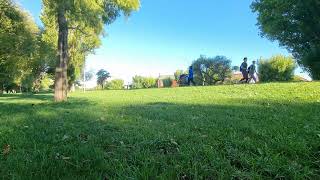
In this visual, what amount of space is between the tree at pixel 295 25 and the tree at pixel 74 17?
1767 centimetres

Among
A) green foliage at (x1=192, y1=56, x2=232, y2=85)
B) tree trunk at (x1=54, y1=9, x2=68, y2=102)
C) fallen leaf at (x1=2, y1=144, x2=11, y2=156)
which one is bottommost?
fallen leaf at (x1=2, y1=144, x2=11, y2=156)

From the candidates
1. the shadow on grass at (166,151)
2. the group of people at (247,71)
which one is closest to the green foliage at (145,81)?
the group of people at (247,71)

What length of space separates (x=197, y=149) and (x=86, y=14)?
12450 millimetres

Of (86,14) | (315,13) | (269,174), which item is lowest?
(269,174)

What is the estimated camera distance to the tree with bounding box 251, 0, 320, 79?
3121 centimetres

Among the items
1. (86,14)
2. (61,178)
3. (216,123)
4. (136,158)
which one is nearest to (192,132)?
(216,123)

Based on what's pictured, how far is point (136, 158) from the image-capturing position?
4.13 m

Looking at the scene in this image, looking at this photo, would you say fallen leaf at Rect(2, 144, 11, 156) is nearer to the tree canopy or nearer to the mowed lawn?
the mowed lawn

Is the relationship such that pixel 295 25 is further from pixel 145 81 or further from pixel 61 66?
pixel 145 81

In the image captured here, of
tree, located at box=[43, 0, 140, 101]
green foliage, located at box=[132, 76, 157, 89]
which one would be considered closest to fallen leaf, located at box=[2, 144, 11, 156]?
tree, located at box=[43, 0, 140, 101]

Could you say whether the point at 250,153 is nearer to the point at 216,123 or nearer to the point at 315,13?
the point at 216,123

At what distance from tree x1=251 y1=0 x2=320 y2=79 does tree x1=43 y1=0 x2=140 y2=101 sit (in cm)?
1767

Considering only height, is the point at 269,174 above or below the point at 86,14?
below

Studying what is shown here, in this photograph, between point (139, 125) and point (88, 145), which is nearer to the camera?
point (88, 145)
